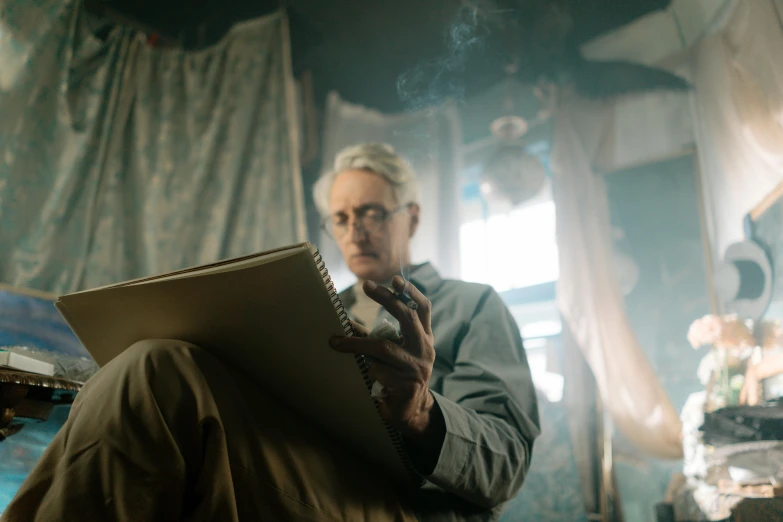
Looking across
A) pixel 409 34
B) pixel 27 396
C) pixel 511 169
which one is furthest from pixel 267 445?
pixel 409 34

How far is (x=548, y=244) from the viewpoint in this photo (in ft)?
4.92

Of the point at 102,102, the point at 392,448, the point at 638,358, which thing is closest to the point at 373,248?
the point at 638,358

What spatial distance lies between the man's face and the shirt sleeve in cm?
33

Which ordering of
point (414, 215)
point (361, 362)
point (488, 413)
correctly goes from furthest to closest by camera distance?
1. point (414, 215)
2. point (488, 413)
3. point (361, 362)

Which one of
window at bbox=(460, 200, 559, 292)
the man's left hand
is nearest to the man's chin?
window at bbox=(460, 200, 559, 292)

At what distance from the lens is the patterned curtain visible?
165cm

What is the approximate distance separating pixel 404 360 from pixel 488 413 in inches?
10.9

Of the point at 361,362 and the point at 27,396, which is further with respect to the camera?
the point at 27,396

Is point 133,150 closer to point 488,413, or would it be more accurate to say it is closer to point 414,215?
point 414,215

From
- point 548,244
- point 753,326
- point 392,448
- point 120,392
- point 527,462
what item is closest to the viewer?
point 120,392

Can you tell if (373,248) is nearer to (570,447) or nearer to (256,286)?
(570,447)

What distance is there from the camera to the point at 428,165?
1703mm

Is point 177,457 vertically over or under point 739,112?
under

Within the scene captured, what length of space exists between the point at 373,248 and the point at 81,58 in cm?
118
